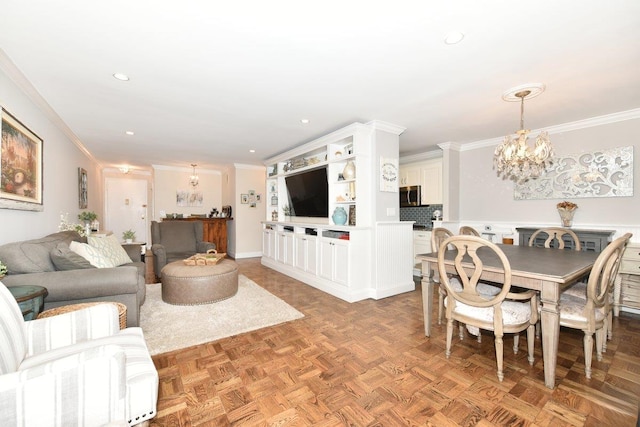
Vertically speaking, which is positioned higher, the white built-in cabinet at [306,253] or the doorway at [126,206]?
the doorway at [126,206]

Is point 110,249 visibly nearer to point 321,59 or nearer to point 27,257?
point 27,257

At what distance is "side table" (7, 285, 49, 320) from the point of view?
169 cm

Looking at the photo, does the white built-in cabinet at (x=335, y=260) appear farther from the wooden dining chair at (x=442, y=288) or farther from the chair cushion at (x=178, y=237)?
the chair cushion at (x=178, y=237)

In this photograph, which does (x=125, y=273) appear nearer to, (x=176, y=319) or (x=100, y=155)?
(x=176, y=319)

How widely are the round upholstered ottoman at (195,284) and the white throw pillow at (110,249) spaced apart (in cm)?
54

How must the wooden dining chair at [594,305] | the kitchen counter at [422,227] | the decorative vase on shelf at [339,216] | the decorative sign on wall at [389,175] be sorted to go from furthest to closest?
the kitchen counter at [422,227] → the decorative vase on shelf at [339,216] → the decorative sign on wall at [389,175] → the wooden dining chair at [594,305]

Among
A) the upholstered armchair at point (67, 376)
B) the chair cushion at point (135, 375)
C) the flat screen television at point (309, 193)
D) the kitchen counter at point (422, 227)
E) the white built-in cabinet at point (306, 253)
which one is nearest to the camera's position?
the upholstered armchair at point (67, 376)

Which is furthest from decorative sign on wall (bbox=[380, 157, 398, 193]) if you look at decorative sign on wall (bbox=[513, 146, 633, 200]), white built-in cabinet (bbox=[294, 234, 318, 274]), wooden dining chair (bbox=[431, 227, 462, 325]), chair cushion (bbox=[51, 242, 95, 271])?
chair cushion (bbox=[51, 242, 95, 271])

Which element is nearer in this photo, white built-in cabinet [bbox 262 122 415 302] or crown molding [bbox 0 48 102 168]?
crown molding [bbox 0 48 102 168]

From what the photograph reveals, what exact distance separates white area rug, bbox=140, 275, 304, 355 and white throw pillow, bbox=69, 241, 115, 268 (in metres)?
0.69

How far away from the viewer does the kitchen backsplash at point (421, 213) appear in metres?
5.65

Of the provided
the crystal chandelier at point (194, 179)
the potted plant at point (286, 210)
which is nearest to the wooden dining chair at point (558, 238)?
the potted plant at point (286, 210)

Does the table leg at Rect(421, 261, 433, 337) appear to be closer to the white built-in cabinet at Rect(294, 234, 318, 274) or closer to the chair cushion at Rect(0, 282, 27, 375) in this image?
the white built-in cabinet at Rect(294, 234, 318, 274)

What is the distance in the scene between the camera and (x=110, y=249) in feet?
11.0
